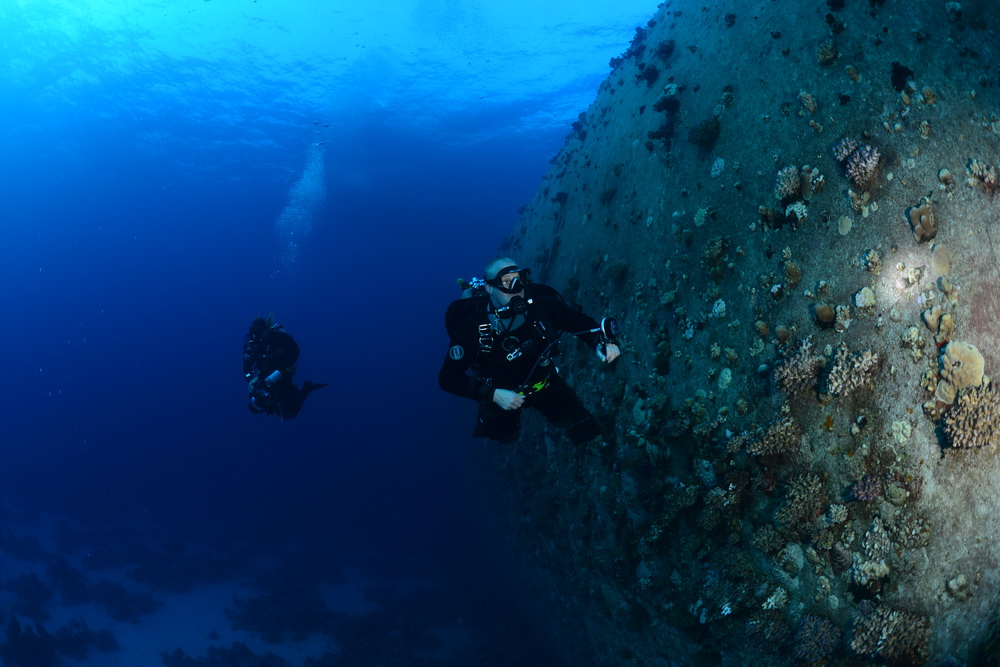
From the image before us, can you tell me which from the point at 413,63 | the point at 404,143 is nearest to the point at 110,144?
the point at 404,143

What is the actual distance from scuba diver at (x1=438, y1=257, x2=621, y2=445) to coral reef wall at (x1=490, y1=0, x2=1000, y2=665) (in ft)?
6.25

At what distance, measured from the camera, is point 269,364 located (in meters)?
14.1

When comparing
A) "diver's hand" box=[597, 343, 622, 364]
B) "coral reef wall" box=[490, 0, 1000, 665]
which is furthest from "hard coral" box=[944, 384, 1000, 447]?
"diver's hand" box=[597, 343, 622, 364]

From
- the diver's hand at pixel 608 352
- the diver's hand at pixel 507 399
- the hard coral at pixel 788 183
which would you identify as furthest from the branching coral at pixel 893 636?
the hard coral at pixel 788 183

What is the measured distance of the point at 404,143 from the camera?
159 feet

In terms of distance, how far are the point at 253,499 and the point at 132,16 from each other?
37117 mm

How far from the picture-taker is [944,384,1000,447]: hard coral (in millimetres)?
4480

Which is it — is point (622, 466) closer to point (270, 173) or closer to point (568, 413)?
point (568, 413)

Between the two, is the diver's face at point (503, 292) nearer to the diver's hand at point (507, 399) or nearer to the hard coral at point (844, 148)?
the diver's hand at point (507, 399)

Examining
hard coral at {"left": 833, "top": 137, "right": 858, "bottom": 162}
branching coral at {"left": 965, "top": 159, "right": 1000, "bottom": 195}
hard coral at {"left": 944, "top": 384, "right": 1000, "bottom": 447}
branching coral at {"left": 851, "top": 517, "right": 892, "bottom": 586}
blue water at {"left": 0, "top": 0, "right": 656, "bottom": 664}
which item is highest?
blue water at {"left": 0, "top": 0, "right": 656, "bottom": 664}

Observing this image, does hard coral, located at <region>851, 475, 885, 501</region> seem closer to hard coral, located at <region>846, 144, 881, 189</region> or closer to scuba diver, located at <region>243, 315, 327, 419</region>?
hard coral, located at <region>846, 144, 881, 189</region>

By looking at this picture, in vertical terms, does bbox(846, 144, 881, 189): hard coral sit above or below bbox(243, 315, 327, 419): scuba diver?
below

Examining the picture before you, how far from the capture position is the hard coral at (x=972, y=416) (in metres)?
4.48

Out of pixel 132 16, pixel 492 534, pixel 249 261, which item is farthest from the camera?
pixel 249 261
